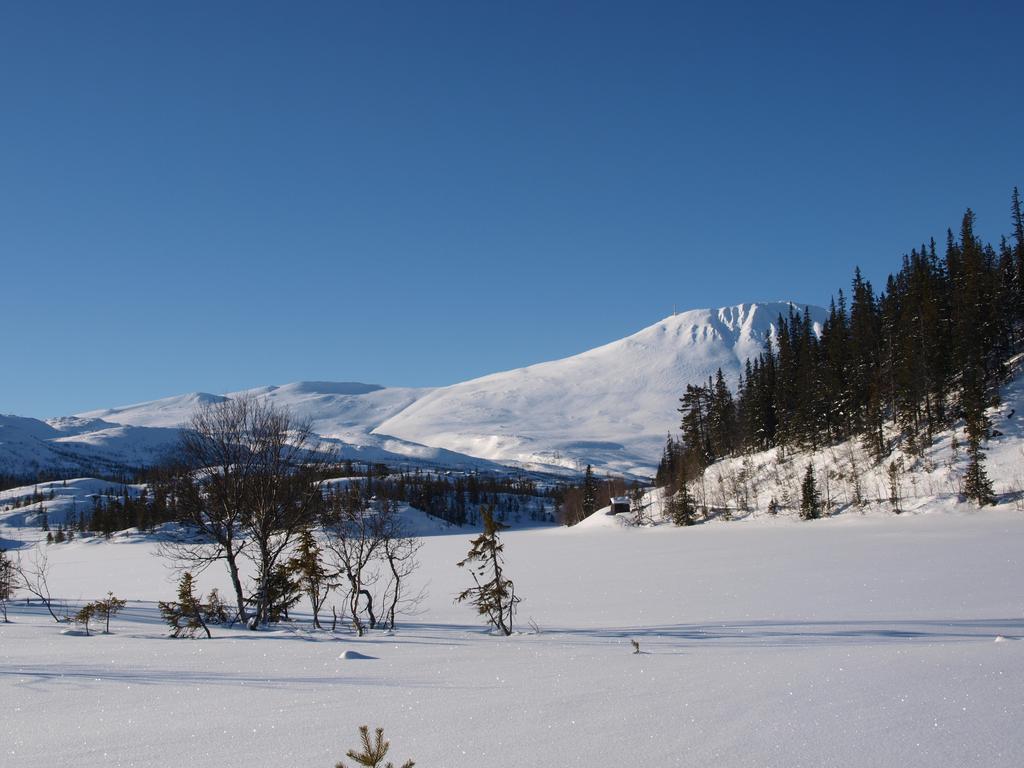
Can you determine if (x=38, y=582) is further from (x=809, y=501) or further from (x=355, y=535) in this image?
(x=809, y=501)

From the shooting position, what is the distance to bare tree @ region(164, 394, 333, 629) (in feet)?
66.9

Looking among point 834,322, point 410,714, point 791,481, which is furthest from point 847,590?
point 834,322

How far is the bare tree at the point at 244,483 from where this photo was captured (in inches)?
803

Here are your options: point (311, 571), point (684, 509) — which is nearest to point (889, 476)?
point (684, 509)

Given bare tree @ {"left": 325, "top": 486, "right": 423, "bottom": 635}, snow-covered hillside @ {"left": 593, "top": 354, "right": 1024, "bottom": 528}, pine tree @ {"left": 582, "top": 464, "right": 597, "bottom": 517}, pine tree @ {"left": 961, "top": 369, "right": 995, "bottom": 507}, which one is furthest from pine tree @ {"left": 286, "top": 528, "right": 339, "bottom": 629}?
pine tree @ {"left": 582, "top": 464, "right": 597, "bottom": 517}

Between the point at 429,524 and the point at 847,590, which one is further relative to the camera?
the point at 429,524

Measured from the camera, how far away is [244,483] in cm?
2061

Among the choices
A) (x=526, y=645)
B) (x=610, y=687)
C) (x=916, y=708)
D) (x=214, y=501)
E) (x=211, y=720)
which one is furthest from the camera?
(x=214, y=501)

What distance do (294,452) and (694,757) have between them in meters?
20.5

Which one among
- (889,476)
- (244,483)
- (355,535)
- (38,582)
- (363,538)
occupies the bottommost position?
(38,582)

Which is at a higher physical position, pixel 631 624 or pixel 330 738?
pixel 330 738

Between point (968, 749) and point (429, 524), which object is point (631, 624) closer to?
point (968, 749)

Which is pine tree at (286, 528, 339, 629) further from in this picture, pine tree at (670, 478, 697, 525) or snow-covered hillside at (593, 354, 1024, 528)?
pine tree at (670, 478, 697, 525)

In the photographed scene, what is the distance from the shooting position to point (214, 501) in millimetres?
21078
